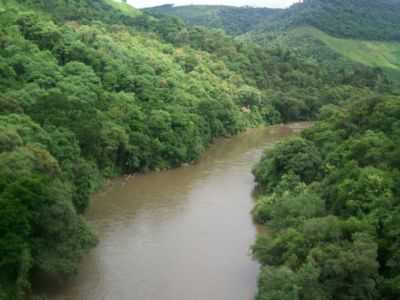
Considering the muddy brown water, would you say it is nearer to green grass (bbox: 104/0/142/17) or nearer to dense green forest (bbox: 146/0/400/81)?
green grass (bbox: 104/0/142/17)

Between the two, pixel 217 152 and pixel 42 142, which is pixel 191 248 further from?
pixel 217 152

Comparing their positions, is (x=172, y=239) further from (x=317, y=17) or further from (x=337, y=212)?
(x=317, y=17)

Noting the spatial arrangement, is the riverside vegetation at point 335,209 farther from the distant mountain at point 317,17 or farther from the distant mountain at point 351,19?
the distant mountain at point 351,19

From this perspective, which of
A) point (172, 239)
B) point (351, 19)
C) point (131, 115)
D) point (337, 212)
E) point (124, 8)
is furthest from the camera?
point (351, 19)

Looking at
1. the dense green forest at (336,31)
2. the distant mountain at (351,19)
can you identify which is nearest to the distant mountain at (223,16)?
the dense green forest at (336,31)

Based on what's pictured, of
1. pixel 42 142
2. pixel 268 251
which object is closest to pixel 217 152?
pixel 42 142

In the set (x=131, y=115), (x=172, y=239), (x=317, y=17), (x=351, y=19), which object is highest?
(x=351, y=19)

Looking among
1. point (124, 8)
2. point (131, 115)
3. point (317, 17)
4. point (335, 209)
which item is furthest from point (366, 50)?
point (335, 209)

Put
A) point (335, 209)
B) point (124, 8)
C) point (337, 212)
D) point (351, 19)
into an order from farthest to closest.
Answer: point (351, 19)
point (124, 8)
point (335, 209)
point (337, 212)
